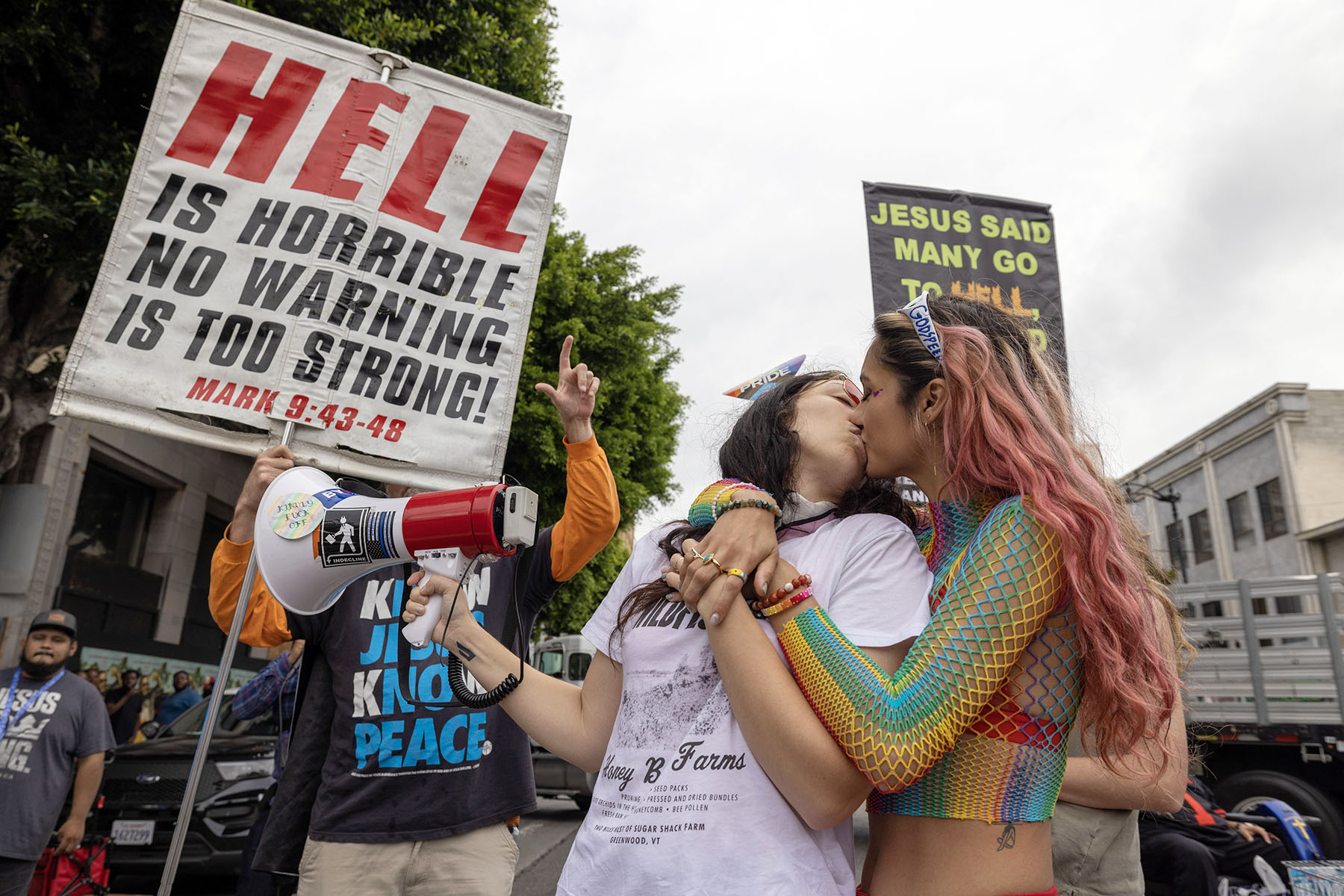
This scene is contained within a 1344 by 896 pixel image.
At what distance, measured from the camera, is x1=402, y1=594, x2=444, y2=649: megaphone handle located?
5.60ft

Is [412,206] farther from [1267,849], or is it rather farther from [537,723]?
[1267,849]

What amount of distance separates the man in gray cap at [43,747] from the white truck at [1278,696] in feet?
24.8

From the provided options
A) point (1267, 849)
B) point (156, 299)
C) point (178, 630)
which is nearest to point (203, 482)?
point (178, 630)

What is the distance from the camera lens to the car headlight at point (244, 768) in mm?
6371

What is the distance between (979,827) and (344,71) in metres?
3.13

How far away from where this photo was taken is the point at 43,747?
4992 millimetres

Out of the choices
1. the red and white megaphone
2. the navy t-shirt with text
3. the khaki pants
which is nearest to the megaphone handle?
the red and white megaphone

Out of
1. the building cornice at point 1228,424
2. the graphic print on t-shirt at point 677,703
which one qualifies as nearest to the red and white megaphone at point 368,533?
the graphic print on t-shirt at point 677,703

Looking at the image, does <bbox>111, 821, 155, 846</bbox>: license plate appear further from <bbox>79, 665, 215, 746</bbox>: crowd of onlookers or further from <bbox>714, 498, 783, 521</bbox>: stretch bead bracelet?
<bbox>714, 498, 783, 521</bbox>: stretch bead bracelet

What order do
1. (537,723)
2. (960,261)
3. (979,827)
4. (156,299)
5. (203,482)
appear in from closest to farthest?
(979,827)
(537,723)
(156,299)
(960,261)
(203,482)

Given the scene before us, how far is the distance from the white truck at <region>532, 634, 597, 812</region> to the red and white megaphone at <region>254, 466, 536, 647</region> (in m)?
7.15

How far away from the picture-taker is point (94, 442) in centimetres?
1265

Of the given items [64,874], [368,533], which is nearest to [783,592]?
[368,533]

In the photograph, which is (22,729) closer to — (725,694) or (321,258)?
(321,258)
